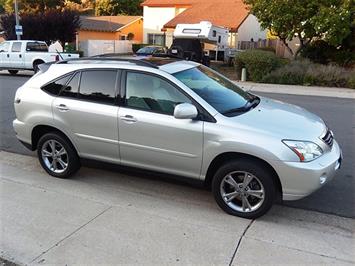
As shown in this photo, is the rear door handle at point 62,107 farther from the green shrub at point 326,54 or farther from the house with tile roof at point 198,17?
the house with tile roof at point 198,17

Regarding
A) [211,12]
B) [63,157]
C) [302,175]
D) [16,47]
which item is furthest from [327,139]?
[211,12]

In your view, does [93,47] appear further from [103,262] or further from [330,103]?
[103,262]

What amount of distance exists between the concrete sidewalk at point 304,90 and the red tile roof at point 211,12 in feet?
55.6

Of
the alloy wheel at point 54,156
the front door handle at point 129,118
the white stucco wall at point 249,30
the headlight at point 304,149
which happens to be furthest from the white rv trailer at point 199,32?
the headlight at point 304,149

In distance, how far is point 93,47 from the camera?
35531 millimetres

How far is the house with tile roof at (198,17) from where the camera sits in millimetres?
34688

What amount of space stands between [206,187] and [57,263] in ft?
6.04

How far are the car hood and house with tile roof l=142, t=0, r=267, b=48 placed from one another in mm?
29067

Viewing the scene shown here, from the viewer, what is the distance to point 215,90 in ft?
16.6

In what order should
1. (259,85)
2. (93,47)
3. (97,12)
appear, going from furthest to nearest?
(97,12) → (93,47) → (259,85)

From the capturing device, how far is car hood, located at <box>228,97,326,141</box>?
4.24 metres

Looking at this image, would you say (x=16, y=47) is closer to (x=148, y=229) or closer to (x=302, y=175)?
(x=148, y=229)

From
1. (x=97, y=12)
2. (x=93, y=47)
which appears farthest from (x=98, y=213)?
(x=97, y=12)

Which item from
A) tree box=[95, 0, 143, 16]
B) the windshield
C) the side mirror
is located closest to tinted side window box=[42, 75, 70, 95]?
the windshield
